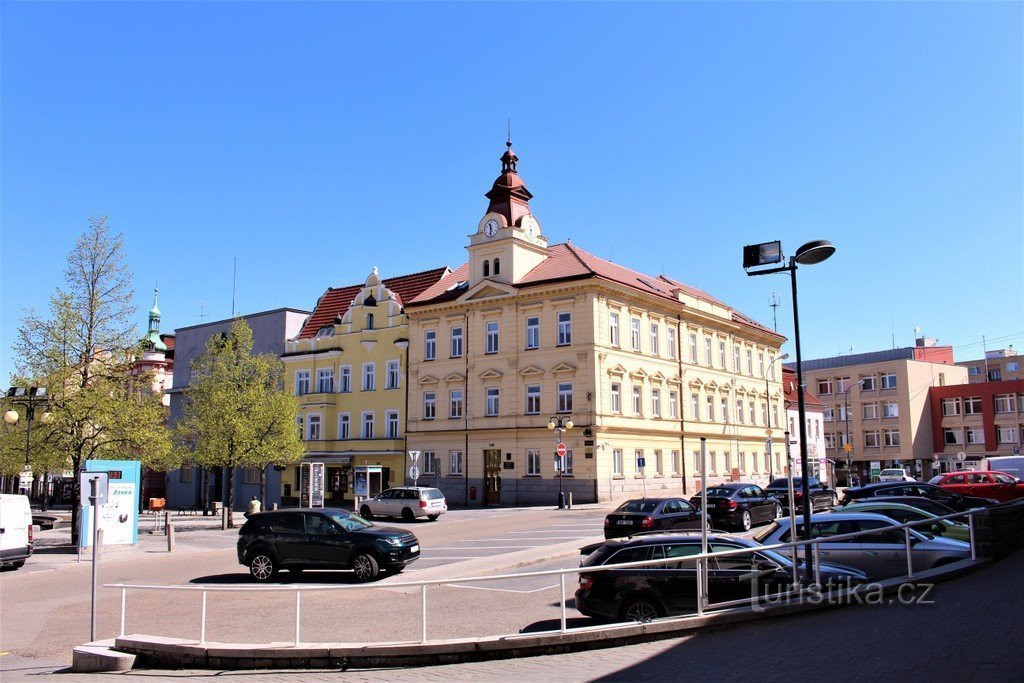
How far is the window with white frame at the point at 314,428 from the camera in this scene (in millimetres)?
56062

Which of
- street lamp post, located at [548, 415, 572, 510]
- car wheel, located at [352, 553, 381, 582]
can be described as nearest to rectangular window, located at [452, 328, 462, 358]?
street lamp post, located at [548, 415, 572, 510]

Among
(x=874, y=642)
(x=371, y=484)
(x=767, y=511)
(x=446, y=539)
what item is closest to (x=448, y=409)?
(x=371, y=484)

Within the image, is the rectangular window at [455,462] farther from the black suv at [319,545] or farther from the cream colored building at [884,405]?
the cream colored building at [884,405]

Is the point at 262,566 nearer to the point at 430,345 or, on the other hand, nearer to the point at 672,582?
the point at 672,582

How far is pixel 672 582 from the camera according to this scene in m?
11.2

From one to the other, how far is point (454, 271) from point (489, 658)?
152 ft

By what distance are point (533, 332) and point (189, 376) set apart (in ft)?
105

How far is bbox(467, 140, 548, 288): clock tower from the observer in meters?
48.8

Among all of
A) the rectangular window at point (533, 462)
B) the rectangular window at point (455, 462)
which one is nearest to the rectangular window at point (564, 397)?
the rectangular window at point (533, 462)

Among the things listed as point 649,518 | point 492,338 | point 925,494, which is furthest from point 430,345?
point 925,494

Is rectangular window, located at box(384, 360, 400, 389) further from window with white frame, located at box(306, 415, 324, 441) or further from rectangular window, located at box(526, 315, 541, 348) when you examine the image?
rectangular window, located at box(526, 315, 541, 348)

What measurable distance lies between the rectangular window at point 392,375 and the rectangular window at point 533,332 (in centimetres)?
1075

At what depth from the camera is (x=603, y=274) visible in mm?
47531

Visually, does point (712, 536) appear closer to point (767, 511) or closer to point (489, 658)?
point (489, 658)
